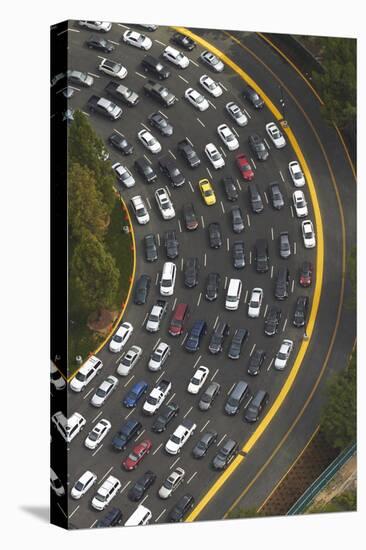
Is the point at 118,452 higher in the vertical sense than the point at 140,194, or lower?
lower

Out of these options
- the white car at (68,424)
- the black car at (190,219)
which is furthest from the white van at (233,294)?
the white car at (68,424)

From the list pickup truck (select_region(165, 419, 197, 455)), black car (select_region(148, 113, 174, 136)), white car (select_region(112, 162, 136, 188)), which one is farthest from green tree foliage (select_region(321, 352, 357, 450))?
black car (select_region(148, 113, 174, 136))

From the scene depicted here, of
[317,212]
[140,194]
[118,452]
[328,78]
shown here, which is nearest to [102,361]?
[118,452]

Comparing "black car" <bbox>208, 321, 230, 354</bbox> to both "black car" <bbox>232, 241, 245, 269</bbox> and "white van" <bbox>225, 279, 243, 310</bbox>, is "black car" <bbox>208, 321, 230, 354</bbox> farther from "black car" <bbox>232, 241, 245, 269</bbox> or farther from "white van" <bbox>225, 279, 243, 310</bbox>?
"black car" <bbox>232, 241, 245, 269</bbox>

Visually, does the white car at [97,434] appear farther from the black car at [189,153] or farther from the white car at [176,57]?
the white car at [176,57]

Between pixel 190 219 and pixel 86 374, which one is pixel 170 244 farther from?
pixel 86 374

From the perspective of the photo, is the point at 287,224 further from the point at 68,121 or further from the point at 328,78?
the point at 68,121
